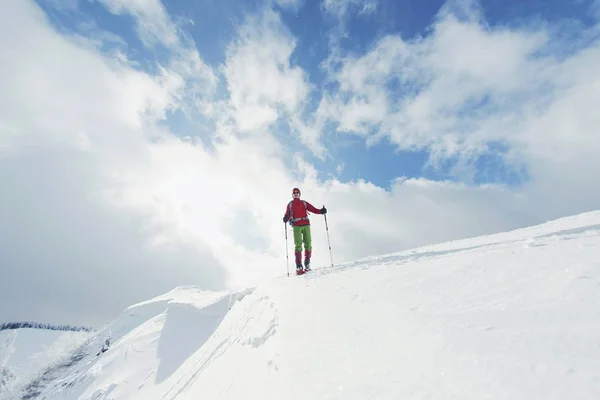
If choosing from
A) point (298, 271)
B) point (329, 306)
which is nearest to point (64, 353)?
point (298, 271)

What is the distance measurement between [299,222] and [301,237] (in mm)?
631

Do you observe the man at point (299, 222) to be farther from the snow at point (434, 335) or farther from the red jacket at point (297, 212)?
the snow at point (434, 335)

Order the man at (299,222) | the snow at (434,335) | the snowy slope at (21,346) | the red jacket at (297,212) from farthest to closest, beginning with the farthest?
the snowy slope at (21,346) → the red jacket at (297,212) → the man at (299,222) → the snow at (434,335)

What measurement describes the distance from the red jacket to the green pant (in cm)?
20

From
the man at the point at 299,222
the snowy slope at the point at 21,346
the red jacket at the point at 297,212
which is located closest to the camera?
the man at the point at 299,222

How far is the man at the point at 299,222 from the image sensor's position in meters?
12.2

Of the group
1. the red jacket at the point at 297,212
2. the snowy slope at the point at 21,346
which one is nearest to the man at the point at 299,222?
the red jacket at the point at 297,212

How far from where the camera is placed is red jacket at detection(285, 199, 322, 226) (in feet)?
41.2

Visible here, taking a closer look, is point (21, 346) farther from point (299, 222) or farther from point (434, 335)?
point (434, 335)

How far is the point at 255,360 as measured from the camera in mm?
5062

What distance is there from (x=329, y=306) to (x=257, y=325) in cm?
186

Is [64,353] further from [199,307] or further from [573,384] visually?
[573,384]

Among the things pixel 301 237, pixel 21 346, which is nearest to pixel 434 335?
pixel 301 237

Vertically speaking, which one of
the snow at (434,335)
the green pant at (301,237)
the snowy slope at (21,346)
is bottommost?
the snow at (434,335)
